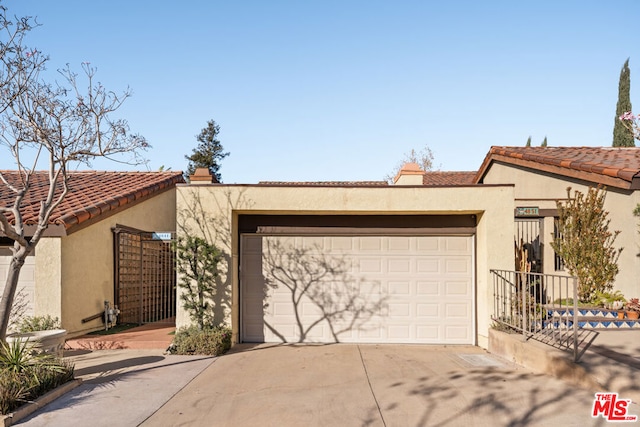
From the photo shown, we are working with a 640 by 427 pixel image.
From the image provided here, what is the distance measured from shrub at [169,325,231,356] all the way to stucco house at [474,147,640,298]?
702 centimetres

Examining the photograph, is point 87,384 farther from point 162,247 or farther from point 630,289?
point 630,289

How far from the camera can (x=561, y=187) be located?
12.3 meters

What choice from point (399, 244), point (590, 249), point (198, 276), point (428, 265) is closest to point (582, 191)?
point (590, 249)

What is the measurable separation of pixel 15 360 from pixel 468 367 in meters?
6.79

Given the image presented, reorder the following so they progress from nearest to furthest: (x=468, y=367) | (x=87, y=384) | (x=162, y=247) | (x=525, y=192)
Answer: (x=87, y=384), (x=468, y=367), (x=525, y=192), (x=162, y=247)

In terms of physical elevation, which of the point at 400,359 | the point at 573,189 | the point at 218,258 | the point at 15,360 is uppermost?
the point at 573,189

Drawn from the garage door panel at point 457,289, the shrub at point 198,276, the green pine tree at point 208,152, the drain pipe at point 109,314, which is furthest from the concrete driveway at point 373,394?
the green pine tree at point 208,152

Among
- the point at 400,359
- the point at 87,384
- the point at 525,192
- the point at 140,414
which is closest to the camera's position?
the point at 140,414

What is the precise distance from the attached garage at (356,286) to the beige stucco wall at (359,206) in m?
0.47

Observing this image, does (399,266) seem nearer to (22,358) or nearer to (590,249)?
(590,249)

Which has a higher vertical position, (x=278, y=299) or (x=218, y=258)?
(x=218, y=258)

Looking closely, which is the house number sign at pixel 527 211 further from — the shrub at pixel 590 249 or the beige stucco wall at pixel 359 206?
the beige stucco wall at pixel 359 206

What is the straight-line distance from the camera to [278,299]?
10.1m

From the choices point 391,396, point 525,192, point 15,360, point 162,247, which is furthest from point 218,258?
point 525,192
